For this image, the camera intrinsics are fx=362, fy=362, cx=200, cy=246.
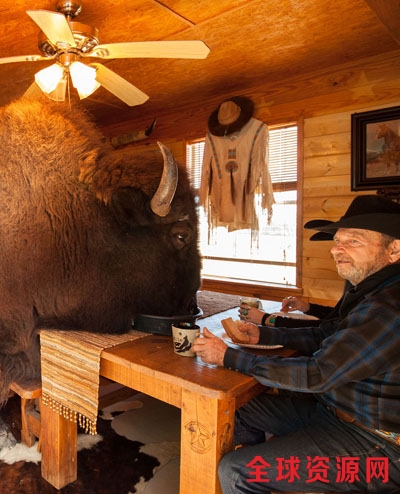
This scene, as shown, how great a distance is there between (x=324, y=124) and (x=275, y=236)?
125 cm

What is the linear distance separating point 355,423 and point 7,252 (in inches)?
63.3

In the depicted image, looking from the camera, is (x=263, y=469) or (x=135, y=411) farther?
(x=135, y=411)

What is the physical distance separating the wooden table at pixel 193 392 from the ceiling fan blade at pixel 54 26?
1.72 m

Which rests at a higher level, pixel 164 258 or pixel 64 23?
pixel 64 23

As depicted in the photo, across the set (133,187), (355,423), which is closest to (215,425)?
(355,423)

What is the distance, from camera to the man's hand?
1214 mm

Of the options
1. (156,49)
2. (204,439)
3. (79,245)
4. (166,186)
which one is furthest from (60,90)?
(204,439)

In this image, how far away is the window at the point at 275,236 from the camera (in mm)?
3914

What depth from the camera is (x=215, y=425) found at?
1105 mm

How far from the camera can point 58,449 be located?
1728mm

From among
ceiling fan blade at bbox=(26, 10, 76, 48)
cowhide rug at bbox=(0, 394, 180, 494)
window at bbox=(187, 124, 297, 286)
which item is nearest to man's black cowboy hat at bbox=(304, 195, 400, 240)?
cowhide rug at bbox=(0, 394, 180, 494)

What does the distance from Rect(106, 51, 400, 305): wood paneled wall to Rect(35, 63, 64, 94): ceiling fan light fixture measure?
228 cm

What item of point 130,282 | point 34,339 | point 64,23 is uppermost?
point 64,23

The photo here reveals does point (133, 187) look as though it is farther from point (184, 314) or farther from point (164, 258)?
point (184, 314)
